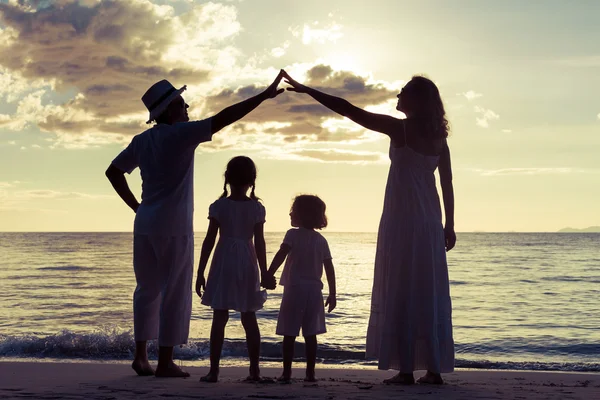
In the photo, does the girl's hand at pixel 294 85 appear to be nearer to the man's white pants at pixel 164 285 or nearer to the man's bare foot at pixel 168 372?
the man's white pants at pixel 164 285

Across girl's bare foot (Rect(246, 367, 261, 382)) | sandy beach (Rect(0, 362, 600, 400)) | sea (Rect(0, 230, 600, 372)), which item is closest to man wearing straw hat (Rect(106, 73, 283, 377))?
sandy beach (Rect(0, 362, 600, 400))

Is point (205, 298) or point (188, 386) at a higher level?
point (205, 298)

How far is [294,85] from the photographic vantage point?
4.89 meters

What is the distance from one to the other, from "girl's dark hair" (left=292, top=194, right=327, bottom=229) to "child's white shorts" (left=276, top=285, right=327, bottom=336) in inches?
21.9

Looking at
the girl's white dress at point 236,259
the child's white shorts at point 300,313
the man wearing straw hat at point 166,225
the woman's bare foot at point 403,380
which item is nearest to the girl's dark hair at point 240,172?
the girl's white dress at point 236,259

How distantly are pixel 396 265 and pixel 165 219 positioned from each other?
1.78 metres

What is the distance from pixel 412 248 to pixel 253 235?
1288mm

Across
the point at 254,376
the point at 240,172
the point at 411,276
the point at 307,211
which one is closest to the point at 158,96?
the point at 240,172

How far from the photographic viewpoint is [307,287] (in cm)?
546

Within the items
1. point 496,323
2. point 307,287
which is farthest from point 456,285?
point 307,287

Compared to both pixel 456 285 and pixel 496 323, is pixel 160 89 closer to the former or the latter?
pixel 496 323

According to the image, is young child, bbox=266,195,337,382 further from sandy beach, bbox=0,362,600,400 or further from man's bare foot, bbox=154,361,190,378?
man's bare foot, bbox=154,361,190,378

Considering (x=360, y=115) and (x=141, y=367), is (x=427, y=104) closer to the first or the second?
(x=360, y=115)

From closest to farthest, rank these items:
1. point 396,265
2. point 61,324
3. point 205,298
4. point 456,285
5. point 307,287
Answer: point 396,265
point 205,298
point 307,287
point 61,324
point 456,285
